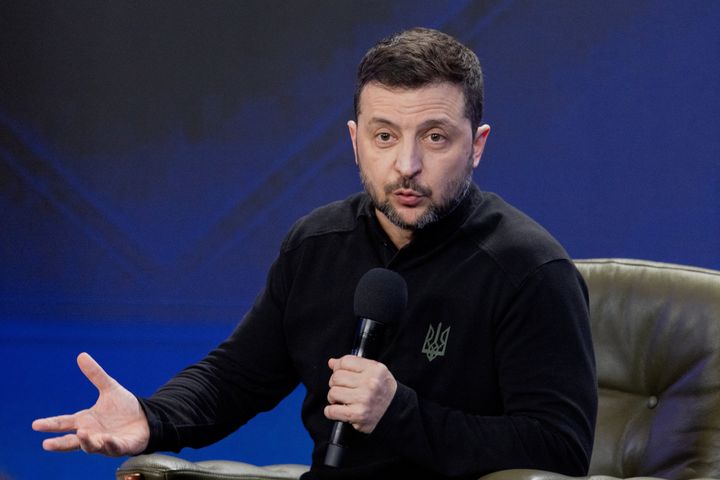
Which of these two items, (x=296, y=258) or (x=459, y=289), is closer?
(x=459, y=289)

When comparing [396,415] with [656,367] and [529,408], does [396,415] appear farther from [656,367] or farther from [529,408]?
[656,367]

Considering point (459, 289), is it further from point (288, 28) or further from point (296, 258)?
point (288, 28)

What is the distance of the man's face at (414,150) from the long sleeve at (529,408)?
232 millimetres

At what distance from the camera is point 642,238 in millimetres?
3447

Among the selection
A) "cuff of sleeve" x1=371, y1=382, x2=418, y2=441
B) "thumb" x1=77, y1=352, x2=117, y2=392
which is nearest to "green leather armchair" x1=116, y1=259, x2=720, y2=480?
"thumb" x1=77, y1=352, x2=117, y2=392

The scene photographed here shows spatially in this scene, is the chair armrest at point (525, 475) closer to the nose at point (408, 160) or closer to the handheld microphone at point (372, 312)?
the handheld microphone at point (372, 312)

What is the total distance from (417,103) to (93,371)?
0.73 metres

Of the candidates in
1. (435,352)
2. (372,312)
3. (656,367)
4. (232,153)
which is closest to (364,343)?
(372,312)

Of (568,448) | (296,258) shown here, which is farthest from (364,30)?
(568,448)

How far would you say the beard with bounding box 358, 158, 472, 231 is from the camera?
194cm

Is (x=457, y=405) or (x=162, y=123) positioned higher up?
(x=162, y=123)

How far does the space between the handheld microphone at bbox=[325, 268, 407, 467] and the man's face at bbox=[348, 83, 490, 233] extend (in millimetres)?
239

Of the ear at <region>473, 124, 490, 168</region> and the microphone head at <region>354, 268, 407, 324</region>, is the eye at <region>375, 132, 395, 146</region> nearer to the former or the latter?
the ear at <region>473, 124, 490, 168</region>

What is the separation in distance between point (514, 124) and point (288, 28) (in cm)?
85
